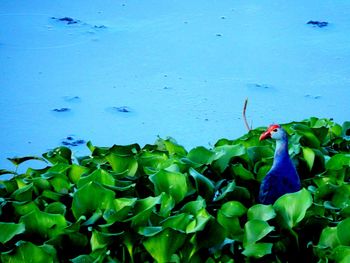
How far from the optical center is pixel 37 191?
7.11ft

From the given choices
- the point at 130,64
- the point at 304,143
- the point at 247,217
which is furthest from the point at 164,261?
the point at 130,64

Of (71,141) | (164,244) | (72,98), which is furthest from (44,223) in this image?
(72,98)

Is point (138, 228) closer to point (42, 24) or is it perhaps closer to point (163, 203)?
point (163, 203)

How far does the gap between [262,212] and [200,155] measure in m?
0.40

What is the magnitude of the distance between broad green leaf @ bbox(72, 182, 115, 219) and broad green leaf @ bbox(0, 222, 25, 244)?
0.57 ft

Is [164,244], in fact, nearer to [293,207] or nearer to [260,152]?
[293,207]

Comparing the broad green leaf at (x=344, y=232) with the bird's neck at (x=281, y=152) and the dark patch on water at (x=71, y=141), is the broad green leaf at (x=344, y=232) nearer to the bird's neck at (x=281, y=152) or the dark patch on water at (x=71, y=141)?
the bird's neck at (x=281, y=152)

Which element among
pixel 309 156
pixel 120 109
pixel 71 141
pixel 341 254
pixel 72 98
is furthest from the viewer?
pixel 72 98

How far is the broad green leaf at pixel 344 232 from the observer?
1.86 m

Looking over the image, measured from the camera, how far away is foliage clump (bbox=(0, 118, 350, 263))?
6.14ft

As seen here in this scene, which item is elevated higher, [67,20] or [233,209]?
[233,209]

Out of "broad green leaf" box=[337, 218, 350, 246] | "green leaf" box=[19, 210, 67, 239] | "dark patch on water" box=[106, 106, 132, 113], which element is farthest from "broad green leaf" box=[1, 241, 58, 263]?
"dark patch on water" box=[106, 106, 132, 113]

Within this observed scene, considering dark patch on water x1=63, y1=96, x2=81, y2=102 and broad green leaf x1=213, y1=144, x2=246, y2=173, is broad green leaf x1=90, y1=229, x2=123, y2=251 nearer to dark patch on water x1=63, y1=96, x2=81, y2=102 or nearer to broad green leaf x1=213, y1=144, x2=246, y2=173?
broad green leaf x1=213, y1=144, x2=246, y2=173

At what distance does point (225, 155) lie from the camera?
2293 mm
